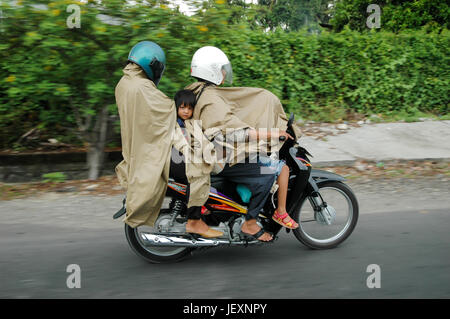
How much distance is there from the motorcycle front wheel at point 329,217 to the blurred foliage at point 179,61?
267 cm

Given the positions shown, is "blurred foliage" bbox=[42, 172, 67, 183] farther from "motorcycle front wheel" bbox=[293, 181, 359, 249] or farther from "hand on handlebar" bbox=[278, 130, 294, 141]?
"hand on handlebar" bbox=[278, 130, 294, 141]

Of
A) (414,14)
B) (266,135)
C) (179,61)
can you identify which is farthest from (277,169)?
(414,14)

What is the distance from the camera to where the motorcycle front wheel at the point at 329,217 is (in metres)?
4.21

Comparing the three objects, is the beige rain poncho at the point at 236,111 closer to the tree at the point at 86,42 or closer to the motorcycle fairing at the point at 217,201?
the motorcycle fairing at the point at 217,201

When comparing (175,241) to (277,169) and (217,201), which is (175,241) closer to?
(217,201)

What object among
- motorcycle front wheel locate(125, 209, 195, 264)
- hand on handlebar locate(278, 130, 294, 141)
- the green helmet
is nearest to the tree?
the green helmet

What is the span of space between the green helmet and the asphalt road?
162 centimetres

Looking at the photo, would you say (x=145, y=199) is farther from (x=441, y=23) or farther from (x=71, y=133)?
(x=441, y=23)

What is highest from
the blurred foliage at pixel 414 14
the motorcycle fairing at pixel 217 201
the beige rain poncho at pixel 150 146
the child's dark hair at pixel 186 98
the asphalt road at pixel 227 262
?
the blurred foliage at pixel 414 14

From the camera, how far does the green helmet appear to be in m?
3.53

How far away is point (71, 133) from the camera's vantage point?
7.34 m

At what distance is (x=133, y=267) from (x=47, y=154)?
3.47 metres

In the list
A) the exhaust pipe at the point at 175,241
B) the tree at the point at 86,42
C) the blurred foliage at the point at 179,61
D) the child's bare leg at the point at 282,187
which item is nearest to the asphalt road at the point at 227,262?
the exhaust pipe at the point at 175,241

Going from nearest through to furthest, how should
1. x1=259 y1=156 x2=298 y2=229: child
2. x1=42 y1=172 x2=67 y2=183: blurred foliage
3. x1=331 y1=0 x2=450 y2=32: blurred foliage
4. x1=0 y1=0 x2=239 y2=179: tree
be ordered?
1. x1=259 y1=156 x2=298 y2=229: child
2. x1=0 y1=0 x2=239 y2=179: tree
3. x1=42 y1=172 x2=67 y2=183: blurred foliage
4. x1=331 y1=0 x2=450 y2=32: blurred foliage
